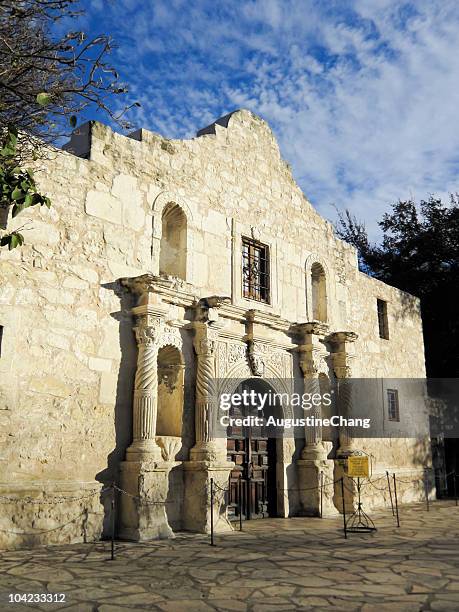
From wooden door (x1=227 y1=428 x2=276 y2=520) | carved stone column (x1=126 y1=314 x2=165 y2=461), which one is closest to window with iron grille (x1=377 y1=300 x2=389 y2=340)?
wooden door (x1=227 y1=428 x2=276 y2=520)

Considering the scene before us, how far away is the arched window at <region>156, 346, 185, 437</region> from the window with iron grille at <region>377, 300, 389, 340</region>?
737cm

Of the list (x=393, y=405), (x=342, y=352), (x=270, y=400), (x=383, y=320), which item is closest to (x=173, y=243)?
(x=270, y=400)

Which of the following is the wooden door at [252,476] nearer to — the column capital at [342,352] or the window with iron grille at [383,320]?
the column capital at [342,352]

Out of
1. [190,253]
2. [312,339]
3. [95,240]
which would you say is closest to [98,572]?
[95,240]

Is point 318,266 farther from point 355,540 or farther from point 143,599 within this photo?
point 143,599

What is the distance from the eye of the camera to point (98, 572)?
19.2ft

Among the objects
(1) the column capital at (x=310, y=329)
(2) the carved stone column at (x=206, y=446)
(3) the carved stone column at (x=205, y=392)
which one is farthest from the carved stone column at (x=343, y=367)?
(3) the carved stone column at (x=205, y=392)

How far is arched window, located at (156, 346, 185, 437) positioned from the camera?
9172 millimetres

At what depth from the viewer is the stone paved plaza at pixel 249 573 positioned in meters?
4.84

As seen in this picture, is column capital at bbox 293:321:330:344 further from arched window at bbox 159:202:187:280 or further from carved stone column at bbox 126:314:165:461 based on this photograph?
carved stone column at bbox 126:314:165:461

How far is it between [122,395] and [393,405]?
8582mm

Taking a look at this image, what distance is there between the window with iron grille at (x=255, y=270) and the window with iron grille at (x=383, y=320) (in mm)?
4924

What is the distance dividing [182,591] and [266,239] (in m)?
7.50

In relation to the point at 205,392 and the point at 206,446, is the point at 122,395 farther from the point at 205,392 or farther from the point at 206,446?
the point at 206,446
